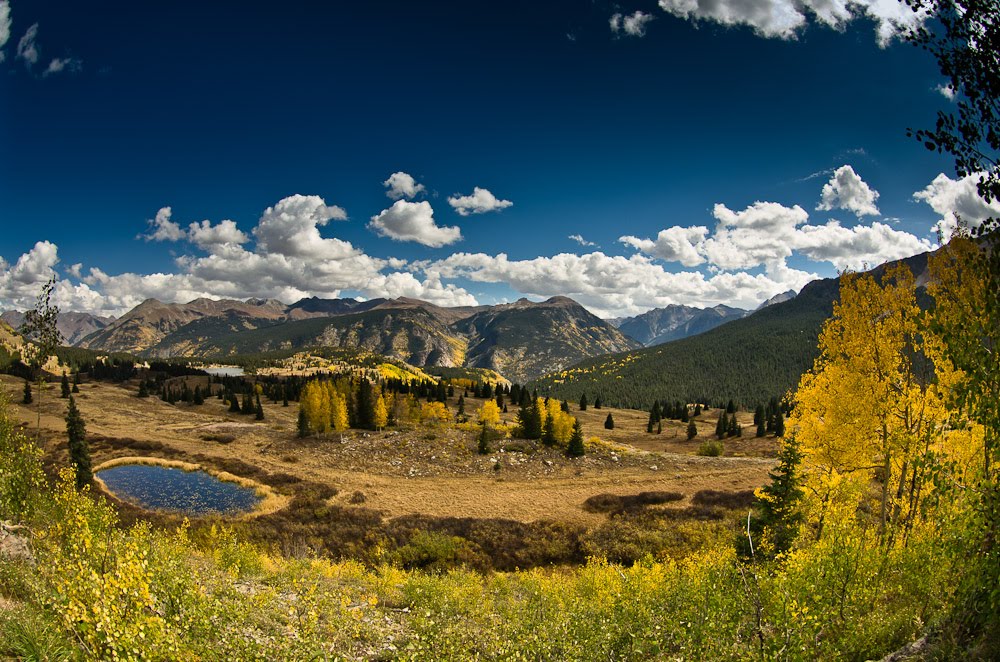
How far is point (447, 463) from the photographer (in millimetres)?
67000

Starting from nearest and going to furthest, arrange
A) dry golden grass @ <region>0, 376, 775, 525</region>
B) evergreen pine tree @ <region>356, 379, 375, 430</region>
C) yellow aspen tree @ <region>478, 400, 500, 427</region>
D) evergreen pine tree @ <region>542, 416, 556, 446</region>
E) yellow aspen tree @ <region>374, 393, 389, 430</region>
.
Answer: dry golden grass @ <region>0, 376, 775, 525</region> < evergreen pine tree @ <region>542, 416, 556, 446</region> < yellow aspen tree @ <region>374, 393, 389, 430</region> < yellow aspen tree @ <region>478, 400, 500, 427</region> < evergreen pine tree @ <region>356, 379, 375, 430</region>

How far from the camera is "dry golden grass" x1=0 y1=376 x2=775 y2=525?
50781mm

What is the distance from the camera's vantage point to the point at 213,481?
6094 centimetres

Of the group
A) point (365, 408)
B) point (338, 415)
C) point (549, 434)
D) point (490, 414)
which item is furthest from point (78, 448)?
point (490, 414)

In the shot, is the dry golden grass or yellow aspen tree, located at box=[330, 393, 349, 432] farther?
yellow aspen tree, located at box=[330, 393, 349, 432]

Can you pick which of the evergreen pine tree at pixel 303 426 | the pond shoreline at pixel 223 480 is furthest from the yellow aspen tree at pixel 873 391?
the evergreen pine tree at pixel 303 426

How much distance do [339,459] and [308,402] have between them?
2354 cm

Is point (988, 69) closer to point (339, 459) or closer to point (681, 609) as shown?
point (681, 609)

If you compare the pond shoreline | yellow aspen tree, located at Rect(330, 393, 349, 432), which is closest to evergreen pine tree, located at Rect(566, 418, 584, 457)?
the pond shoreline

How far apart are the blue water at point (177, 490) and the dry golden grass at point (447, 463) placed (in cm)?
473

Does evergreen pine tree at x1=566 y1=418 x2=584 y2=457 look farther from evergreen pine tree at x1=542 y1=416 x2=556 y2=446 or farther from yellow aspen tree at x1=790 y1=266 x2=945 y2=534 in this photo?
yellow aspen tree at x1=790 y1=266 x2=945 y2=534

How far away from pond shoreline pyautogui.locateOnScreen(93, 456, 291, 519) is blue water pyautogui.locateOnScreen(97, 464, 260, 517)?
557mm

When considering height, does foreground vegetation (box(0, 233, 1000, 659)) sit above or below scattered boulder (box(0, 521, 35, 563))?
above

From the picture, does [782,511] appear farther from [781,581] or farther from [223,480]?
[223,480]
